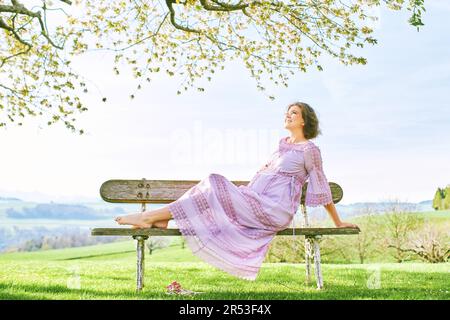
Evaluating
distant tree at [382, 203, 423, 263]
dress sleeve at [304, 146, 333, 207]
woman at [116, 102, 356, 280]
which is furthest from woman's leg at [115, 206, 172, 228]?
distant tree at [382, 203, 423, 263]

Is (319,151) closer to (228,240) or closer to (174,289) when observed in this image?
(228,240)

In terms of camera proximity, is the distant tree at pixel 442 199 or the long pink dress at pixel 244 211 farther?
the distant tree at pixel 442 199

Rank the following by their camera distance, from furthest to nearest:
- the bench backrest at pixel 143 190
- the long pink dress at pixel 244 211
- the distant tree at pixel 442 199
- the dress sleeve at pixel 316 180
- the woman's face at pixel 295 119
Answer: the distant tree at pixel 442 199 < the bench backrest at pixel 143 190 < the woman's face at pixel 295 119 < the dress sleeve at pixel 316 180 < the long pink dress at pixel 244 211

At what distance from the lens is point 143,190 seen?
22.4 feet

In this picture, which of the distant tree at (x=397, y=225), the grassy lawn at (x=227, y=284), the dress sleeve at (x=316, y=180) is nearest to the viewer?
the grassy lawn at (x=227, y=284)

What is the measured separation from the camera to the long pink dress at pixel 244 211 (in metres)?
5.63

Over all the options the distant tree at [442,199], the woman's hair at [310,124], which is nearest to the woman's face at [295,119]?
the woman's hair at [310,124]

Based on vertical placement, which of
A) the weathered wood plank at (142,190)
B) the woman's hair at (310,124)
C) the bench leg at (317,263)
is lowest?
the bench leg at (317,263)

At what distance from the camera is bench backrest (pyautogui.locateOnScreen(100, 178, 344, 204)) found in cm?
Result: 678

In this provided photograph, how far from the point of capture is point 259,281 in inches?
282

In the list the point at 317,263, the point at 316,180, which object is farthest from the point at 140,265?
the point at 316,180

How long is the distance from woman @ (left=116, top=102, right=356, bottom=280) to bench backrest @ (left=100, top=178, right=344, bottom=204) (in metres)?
0.84

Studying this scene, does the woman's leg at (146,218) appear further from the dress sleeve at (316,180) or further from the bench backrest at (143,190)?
the dress sleeve at (316,180)
